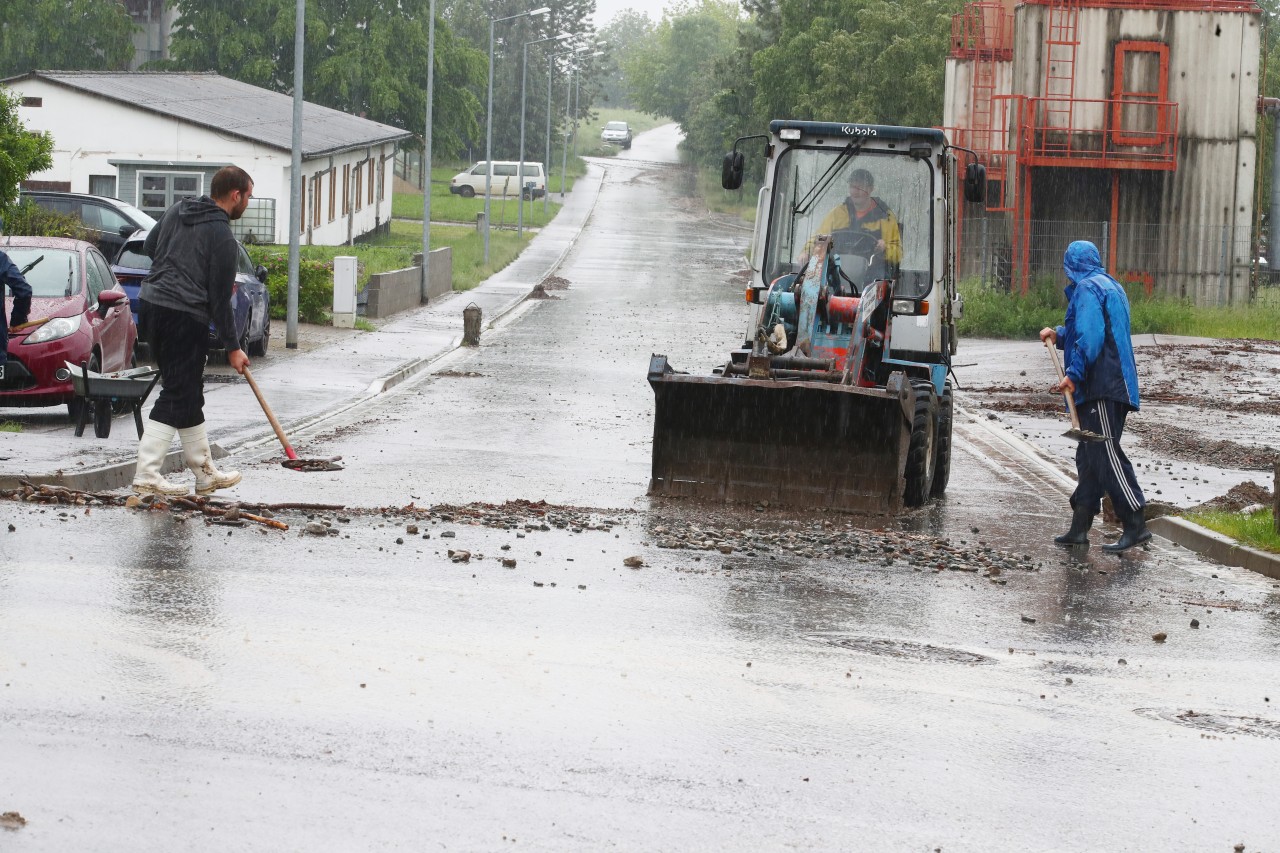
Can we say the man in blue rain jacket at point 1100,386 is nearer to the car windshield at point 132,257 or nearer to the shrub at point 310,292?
the car windshield at point 132,257

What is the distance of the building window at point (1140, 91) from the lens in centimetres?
3738

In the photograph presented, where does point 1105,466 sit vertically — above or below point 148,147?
below

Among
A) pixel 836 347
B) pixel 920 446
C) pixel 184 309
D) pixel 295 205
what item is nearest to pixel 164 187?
pixel 295 205

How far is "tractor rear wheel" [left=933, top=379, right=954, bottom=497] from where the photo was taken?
14.6 metres

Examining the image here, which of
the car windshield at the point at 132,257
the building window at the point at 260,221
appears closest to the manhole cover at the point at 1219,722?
the car windshield at the point at 132,257

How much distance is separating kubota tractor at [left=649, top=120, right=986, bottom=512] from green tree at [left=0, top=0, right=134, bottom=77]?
237 feet

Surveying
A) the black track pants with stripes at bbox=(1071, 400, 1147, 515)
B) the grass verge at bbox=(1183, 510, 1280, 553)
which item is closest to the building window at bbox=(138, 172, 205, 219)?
the grass verge at bbox=(1183, 510, 1280, 553)

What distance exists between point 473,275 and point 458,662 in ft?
138

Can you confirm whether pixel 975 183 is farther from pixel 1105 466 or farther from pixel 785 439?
pixel 1105 466

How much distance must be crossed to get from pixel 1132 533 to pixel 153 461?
6.31 meters

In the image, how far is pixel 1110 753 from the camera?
21.5ft

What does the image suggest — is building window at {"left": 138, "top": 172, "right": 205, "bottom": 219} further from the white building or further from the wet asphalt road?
the wet asphalt road

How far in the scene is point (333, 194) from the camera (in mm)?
55188

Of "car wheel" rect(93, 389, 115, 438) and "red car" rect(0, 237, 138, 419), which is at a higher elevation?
"red car" rect(0, 237, 138, 419)
